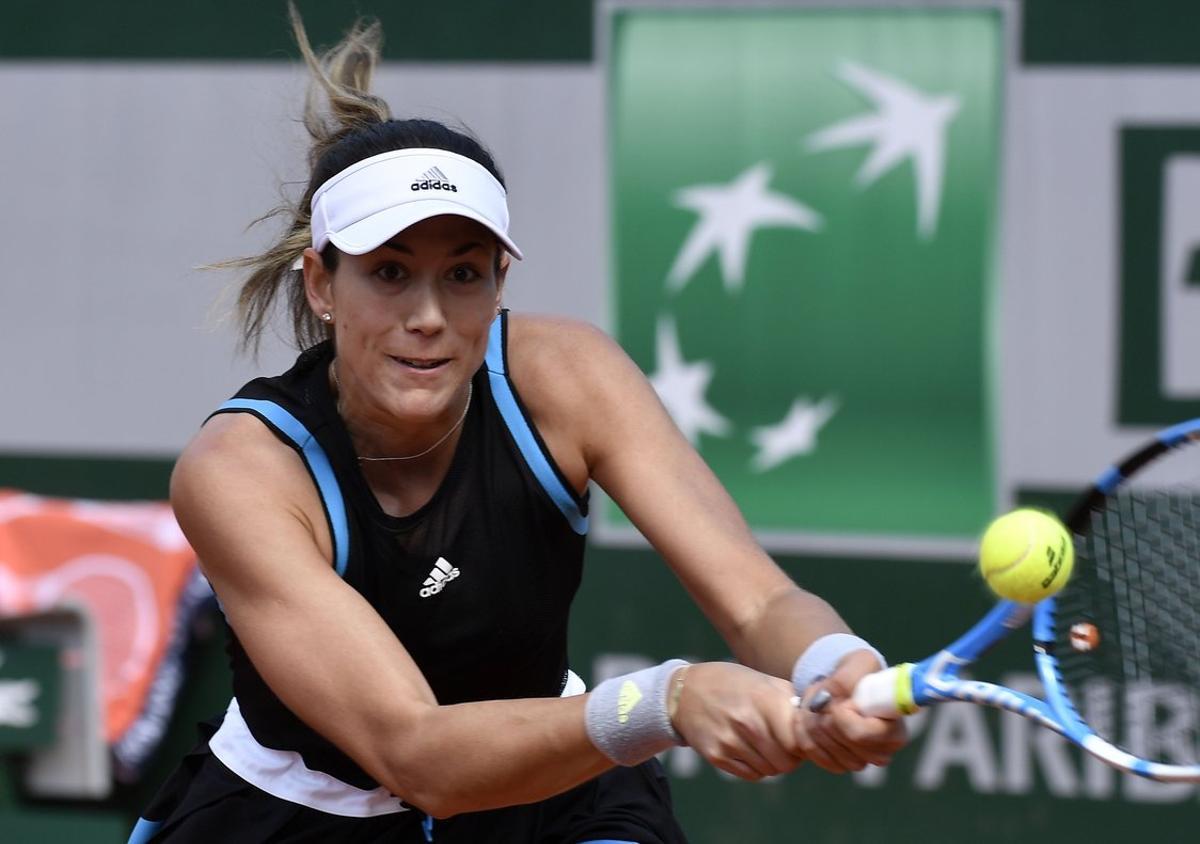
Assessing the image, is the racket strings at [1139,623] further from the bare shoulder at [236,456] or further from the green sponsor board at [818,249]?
the bare shoulder at [236,456]

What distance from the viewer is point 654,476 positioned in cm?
245

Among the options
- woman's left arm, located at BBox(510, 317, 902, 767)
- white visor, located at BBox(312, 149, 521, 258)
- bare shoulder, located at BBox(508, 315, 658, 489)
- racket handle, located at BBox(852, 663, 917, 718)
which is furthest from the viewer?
bare shoulder, located at BBox(508, 315, 658, 489)

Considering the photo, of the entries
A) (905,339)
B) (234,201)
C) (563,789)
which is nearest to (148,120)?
(234,201)

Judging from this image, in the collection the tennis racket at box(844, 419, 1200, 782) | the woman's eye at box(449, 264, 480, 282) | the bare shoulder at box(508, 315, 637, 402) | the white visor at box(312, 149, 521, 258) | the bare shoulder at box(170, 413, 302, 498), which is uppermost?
the white visor at box(312, 149, 521, 258)

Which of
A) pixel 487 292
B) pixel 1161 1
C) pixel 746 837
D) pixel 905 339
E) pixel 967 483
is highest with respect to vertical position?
pixel 1161 1

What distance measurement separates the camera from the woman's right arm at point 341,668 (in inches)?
80.9

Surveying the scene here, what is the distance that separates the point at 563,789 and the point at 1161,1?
2.73m

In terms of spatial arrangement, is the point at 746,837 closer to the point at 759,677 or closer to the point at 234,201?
the point at 234,201

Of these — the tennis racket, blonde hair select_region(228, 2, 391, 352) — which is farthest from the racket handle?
blonde hair select_region(228, 2, 391, 352)

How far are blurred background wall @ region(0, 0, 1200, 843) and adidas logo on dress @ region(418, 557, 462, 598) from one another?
68.0 inches

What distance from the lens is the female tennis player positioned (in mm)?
2154

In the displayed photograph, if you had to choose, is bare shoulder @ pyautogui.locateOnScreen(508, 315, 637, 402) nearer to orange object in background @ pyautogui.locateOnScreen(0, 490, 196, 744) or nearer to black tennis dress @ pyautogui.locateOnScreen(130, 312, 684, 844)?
black tennis dress @ pyautogui.locateOnScreen(130, 312, 684, 844)

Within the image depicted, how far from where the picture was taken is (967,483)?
4.21 meters

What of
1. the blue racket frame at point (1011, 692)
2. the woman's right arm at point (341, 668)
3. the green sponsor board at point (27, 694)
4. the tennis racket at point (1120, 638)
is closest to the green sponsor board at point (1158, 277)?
the tennis racket at point (1120, 638)
